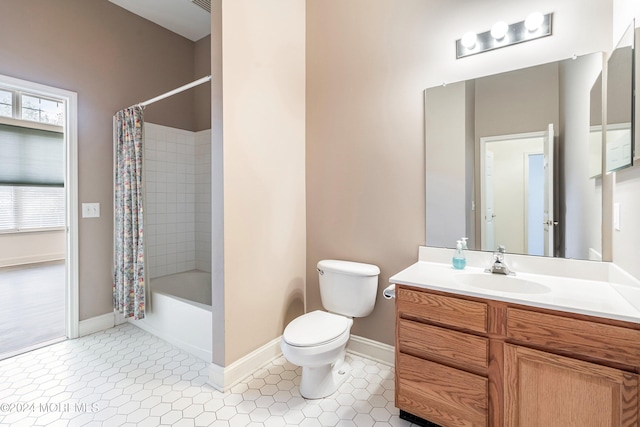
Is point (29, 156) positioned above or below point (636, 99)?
above

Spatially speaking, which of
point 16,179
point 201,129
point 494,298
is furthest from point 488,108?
point 16,179

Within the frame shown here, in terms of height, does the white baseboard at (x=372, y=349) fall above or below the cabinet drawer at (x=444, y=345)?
below

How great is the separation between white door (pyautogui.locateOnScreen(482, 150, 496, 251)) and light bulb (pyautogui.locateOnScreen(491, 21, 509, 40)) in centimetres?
64

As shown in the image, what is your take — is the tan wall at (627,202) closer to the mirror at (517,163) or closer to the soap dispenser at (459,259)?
the mirror at (517,163)

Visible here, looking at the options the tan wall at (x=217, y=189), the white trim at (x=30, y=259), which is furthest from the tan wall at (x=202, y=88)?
the white trim at (x=30, y=259)

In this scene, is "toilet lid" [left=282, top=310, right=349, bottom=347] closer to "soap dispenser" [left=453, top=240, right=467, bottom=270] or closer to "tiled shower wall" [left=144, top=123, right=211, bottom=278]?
"soap dispenser" [left=453, top=240, right=467, bottom=270]

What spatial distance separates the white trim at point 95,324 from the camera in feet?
8.17

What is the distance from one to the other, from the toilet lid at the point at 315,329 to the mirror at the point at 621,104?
1.55 meters

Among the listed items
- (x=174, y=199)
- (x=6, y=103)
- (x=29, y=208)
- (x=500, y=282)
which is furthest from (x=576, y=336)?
(x=29, y=208)

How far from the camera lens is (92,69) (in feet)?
8.36

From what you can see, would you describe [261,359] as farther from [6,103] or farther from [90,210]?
[6,103]

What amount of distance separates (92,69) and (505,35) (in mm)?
3194

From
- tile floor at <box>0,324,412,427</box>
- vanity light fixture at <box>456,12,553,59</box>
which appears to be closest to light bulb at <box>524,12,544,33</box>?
vanity light fixture at <box>456,12,553,59</box>

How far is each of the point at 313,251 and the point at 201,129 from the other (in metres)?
2.05
